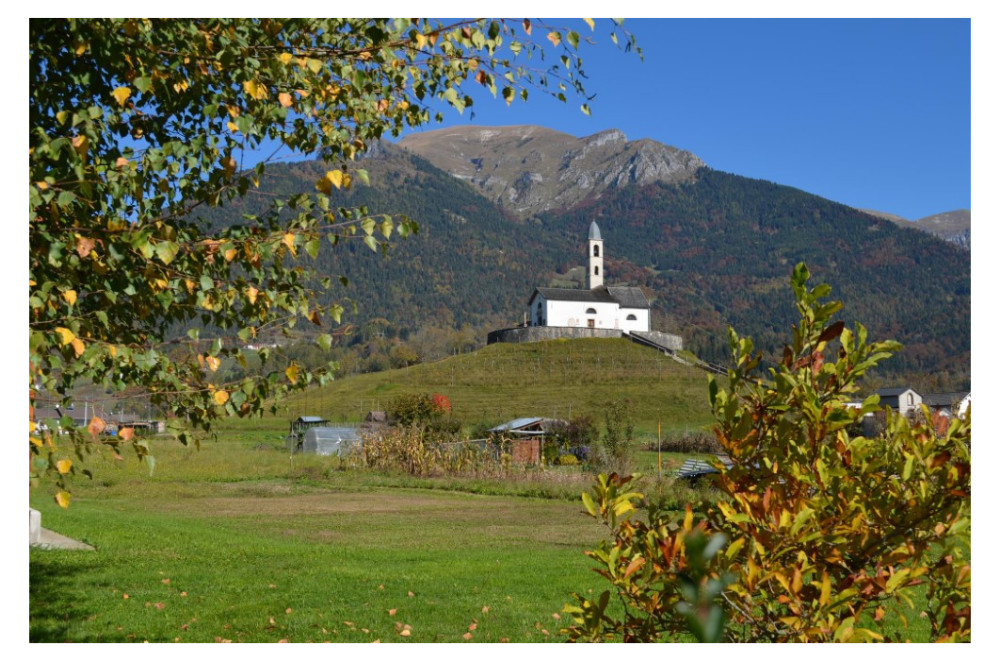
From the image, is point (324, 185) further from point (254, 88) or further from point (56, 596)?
point (56, 596)

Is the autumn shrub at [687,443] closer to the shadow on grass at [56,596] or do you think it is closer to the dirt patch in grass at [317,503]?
the dirt patch in grass at [317,503]

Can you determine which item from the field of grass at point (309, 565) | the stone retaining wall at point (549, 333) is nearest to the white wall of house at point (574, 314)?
the stone retaining wall at point (549, 333)

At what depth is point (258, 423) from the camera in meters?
52.0

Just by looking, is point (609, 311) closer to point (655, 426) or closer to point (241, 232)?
point (655, 426)

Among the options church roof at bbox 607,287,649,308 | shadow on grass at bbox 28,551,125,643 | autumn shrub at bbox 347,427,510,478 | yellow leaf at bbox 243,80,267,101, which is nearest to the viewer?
yellow leaf at bbox 243,80,267,101

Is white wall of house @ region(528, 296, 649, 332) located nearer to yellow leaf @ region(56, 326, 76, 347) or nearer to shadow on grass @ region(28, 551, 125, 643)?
shadow on grass @ region(28, 551, 125, 643)

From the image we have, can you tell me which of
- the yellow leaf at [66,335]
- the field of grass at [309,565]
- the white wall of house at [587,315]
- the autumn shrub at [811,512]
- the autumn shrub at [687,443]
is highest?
the white wall of house at [587,315]

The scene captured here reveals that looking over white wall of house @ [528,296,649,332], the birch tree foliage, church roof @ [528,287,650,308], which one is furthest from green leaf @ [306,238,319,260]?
church roof @ [528,287,650,308]

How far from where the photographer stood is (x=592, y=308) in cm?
8938

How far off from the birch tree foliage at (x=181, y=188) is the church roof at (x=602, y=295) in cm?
8376

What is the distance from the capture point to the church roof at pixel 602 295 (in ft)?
293

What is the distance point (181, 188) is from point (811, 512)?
3781mm

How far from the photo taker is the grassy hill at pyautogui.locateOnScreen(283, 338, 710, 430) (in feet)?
176

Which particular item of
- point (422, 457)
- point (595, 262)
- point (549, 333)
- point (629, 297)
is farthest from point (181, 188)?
point (595, 262)
